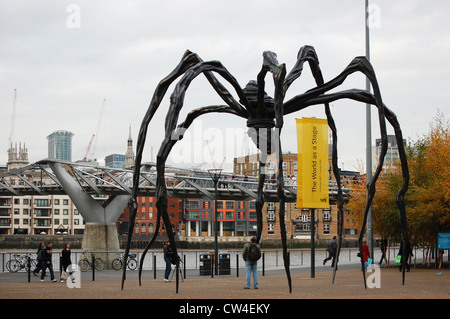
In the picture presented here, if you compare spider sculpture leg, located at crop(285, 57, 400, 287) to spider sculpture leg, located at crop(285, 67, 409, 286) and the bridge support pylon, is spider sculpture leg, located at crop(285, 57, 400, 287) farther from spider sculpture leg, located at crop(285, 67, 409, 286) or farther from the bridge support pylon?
the bridge support pylon

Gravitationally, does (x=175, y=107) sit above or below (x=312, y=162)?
above

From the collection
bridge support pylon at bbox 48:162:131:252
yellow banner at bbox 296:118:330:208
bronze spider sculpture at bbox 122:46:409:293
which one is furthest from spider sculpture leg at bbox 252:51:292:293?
bridge support pylon at bbox 48:162:131:252

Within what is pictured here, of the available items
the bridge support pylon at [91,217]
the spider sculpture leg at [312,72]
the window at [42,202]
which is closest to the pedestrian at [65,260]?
the spider sculpture leg at [312,72]

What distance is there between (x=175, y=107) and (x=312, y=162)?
46.7 feet

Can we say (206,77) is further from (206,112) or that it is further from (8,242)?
(8,242)

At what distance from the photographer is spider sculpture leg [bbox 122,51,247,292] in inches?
456

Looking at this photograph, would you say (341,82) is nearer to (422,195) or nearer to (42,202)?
(422,195)

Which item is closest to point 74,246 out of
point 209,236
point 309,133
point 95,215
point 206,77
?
point 209,236

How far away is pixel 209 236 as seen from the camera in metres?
146

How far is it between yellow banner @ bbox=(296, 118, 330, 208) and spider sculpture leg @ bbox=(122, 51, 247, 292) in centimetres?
1128

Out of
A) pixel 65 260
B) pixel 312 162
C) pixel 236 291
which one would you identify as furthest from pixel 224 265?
pixel 236 291

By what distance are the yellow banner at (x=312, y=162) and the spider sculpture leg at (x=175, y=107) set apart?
11.3 meters

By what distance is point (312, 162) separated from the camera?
25438 mm
